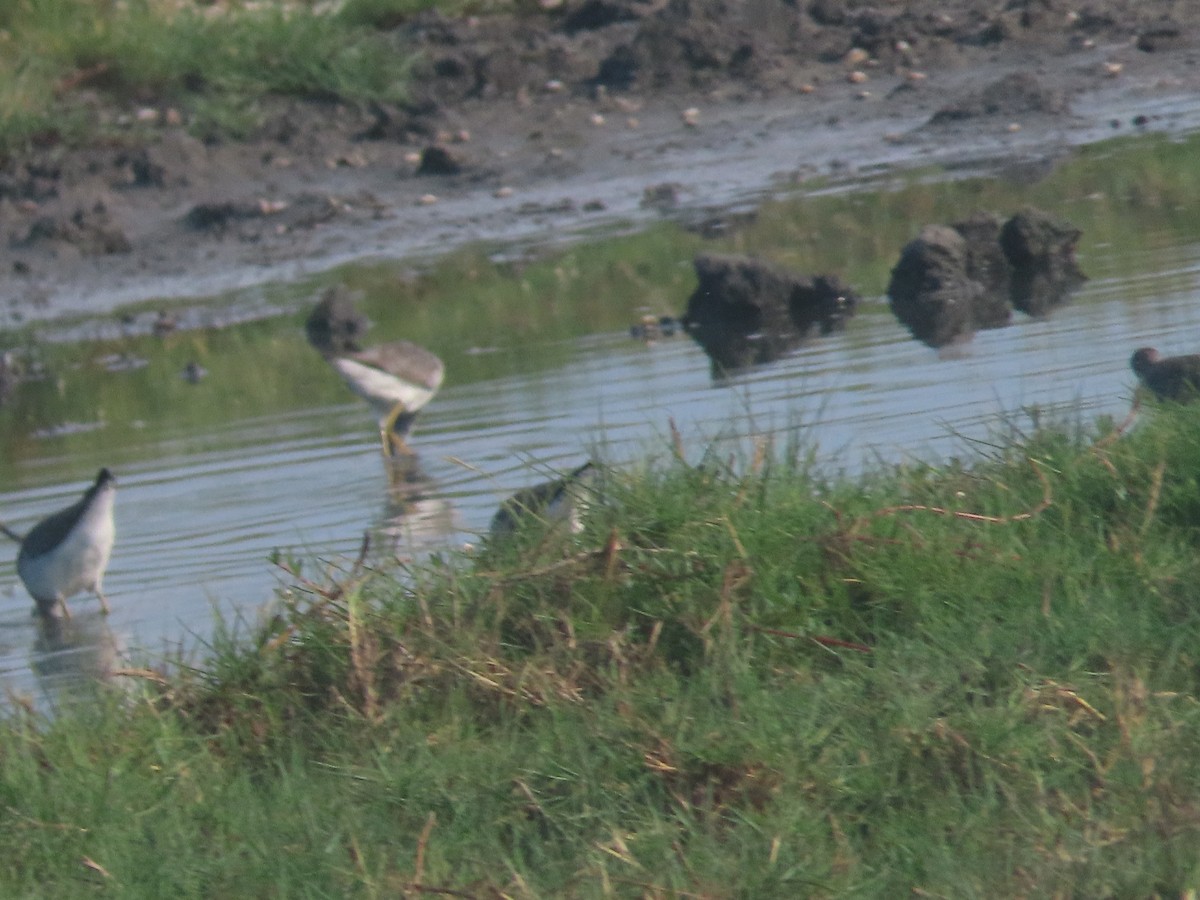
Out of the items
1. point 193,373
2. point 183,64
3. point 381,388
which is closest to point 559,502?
point 381,388

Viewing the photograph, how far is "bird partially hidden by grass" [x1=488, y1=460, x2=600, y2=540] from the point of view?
4920 mm

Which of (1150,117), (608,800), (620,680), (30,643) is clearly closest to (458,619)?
(620,680)

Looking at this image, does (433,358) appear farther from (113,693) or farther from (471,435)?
(113,693)

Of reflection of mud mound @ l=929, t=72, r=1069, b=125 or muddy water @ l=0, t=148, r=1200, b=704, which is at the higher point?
reflection of mud mound @ l=929, t=72, r=1069, b=125

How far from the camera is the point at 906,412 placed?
7.14 m

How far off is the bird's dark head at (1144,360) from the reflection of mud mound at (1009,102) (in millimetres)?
8711

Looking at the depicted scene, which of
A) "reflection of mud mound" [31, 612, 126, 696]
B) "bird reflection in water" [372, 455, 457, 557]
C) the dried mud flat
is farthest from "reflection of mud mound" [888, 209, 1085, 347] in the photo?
"reflection of mud mound" [31, 612, 126, 696]

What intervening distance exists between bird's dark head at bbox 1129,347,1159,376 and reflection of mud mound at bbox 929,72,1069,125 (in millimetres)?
8711

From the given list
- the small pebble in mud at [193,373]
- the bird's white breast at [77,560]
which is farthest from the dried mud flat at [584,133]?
the bird's white breast at [77,560]

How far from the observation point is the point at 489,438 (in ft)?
26.8

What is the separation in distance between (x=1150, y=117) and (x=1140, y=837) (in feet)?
38.2

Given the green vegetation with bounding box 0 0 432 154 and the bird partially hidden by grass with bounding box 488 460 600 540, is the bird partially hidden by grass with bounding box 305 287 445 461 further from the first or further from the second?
the green vegetation with bounding box 0 0 432 154

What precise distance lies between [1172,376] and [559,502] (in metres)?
2.07

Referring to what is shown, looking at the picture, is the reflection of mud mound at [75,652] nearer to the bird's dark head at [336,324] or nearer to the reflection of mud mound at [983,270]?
the reflection of mud mound at [983,270]
